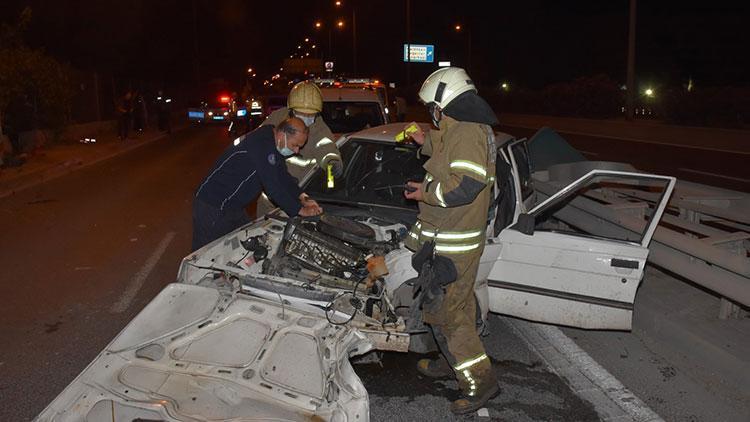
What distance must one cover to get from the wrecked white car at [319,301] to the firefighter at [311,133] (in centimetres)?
27

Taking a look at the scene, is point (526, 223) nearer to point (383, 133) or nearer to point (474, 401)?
point (474, 401)

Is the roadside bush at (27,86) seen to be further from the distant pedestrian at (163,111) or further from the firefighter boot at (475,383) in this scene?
the firefighter boot at (475,383)

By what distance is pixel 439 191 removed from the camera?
3.92 metres

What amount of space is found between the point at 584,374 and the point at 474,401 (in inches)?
39.2

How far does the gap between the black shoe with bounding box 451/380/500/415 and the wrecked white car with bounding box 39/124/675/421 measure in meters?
0.48

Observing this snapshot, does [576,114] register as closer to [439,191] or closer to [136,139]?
[136,139]

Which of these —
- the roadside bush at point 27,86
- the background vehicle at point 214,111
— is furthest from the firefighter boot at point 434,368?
the background vehicle at point 214,111

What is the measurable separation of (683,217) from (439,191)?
350cm

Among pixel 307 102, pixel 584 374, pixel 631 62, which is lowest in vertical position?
pixel 584 374

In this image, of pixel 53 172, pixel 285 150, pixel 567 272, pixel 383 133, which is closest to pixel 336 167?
pixel 383 133

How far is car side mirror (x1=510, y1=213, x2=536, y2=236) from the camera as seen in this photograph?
14.8 ft

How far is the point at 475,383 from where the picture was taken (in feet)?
13.8

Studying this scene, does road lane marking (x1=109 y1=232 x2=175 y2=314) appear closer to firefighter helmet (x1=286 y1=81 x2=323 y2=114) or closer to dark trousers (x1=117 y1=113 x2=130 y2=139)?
firefighter helmet (x1=286 y1=81 x2=323 y2=114)

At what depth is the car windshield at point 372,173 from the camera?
605 centimetres
